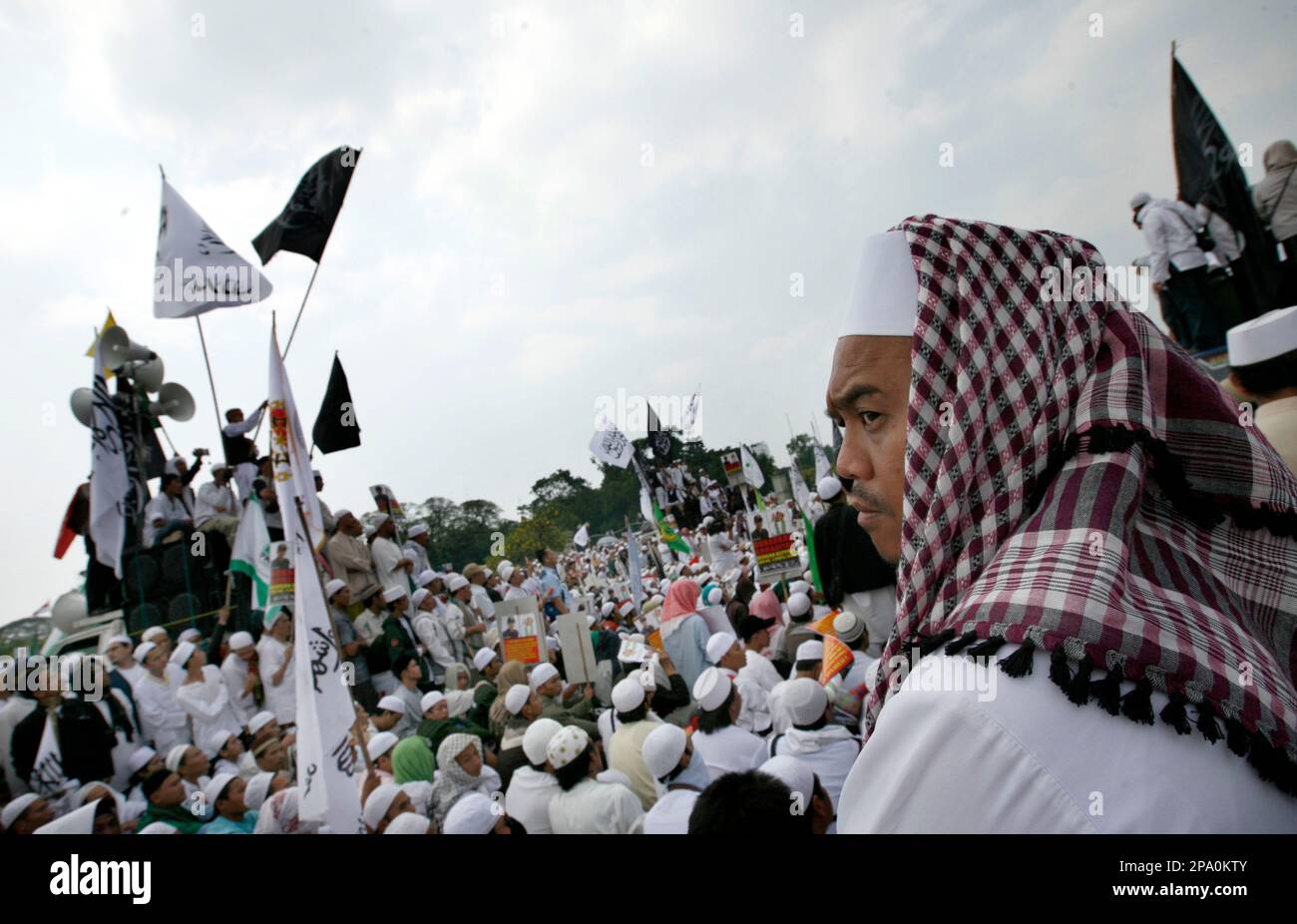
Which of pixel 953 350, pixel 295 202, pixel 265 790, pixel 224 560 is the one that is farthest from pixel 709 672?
pixel 224 560

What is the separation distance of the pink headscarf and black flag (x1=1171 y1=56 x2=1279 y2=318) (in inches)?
236

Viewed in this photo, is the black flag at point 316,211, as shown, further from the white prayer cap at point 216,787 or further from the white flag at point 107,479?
the white prayer cap at point 216,787

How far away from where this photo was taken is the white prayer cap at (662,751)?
4695 millimetres

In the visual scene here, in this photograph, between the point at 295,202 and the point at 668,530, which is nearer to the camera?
the point at 295,202

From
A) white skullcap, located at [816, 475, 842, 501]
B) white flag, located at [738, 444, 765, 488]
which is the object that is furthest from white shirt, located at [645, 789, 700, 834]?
white flag, located at [738, 444, 765, 488]

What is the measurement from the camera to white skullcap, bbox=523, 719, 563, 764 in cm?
537

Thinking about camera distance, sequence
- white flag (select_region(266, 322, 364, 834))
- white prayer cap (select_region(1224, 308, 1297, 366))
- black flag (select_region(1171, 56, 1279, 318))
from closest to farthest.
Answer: white prayer cap (select_region(1224, 308, 1297, 366)), white flag (select_region(266, 322, 364, 834)), black flag (select_region(1171, 56, 1279, 318))

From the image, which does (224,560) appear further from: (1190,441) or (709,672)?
(1190,441)

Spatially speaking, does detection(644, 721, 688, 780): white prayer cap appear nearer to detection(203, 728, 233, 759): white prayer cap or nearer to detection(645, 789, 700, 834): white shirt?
detection(645, 789, 700, 834): white shirt
